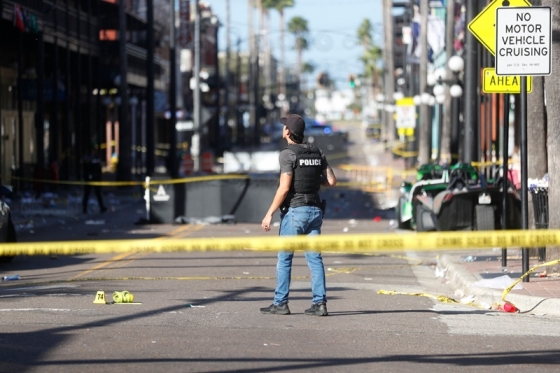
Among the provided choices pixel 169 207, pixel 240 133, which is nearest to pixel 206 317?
pixel 169 207

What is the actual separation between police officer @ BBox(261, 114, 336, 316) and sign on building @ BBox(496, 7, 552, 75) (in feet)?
9.22

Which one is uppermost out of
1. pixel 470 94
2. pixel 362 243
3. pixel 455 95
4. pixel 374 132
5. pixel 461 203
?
pixel 374 132

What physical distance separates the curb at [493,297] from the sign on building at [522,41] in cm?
242

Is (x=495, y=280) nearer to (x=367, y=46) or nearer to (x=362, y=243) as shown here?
(x=362, y=243)

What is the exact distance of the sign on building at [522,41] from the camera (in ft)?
38.5

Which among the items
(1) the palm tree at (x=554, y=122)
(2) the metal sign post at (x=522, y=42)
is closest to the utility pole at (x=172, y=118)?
(1) the palm tree at (x=554, y=122)

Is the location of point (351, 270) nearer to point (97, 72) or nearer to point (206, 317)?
point (206, 317)

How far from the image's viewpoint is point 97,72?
141 feet

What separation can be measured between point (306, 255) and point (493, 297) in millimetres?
2405

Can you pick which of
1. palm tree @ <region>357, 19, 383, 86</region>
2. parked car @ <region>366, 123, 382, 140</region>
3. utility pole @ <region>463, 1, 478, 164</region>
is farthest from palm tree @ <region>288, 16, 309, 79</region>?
utility pole @ <region>463, 1, 478, 164</region>

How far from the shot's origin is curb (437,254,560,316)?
10711 millimetres

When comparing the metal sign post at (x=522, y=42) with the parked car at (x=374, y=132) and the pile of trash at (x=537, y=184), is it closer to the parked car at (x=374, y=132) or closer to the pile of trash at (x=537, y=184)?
the pile of trash at (x=537, y=184)

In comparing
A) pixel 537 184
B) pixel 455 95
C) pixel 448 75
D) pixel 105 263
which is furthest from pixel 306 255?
pixel 448 75

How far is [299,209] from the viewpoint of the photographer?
33.4ft
